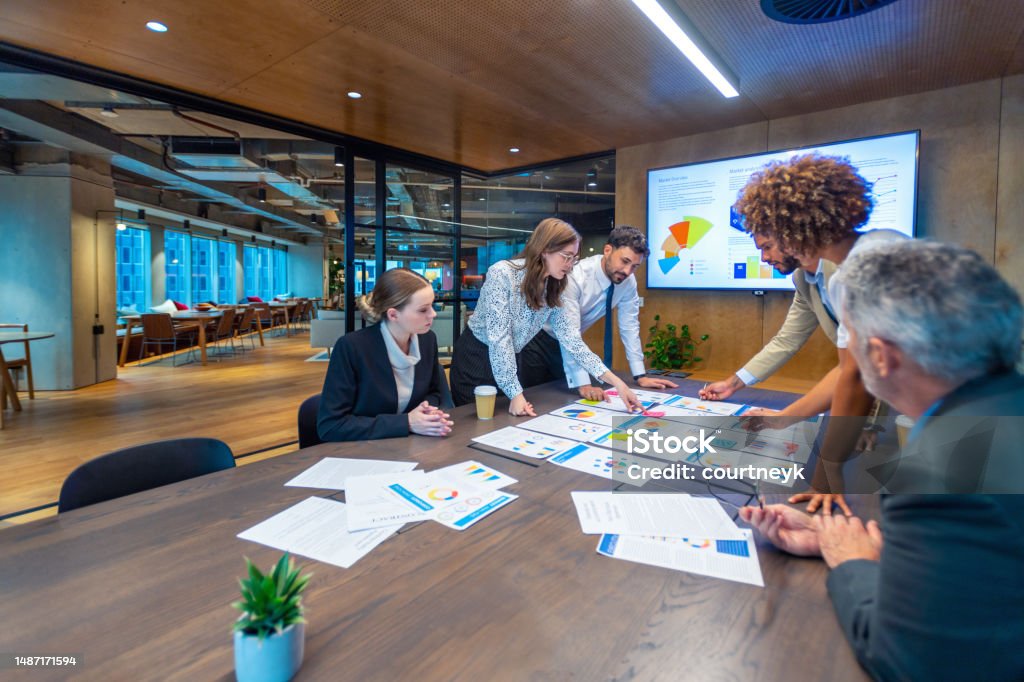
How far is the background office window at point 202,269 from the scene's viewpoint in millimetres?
14312

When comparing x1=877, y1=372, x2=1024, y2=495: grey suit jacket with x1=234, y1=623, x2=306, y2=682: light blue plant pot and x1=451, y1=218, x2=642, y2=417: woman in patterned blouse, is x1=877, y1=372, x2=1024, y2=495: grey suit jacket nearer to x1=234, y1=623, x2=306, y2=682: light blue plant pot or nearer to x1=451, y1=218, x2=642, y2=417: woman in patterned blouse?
x1=234, y1=623, x2=306, y2=682: light blue plant pot

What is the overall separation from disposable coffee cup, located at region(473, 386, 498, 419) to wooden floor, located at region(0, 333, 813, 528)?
2.01 metres

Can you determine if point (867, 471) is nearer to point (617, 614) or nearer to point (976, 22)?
point (617, 614)

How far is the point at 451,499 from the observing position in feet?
3.86

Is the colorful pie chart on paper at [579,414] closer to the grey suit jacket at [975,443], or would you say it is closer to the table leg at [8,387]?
the grey suit jacket at [975,443]

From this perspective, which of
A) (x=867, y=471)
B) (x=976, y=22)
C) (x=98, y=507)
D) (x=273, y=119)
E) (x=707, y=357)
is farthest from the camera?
(x=707, y=357)

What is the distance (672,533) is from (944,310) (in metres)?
0.63

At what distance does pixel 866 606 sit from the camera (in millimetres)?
687

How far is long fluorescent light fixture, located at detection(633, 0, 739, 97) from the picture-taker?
2420 millimetres

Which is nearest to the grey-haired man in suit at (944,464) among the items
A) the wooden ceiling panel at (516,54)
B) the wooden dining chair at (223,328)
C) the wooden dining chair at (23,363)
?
the wooden ceiling panel at (516,54)

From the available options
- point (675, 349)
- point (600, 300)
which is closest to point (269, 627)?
point (600, 300)

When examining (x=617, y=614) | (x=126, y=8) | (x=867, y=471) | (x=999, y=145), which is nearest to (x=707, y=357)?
(x=999, y=145)

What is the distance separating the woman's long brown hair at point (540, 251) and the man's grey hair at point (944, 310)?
160cm

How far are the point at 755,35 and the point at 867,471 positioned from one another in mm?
2466
